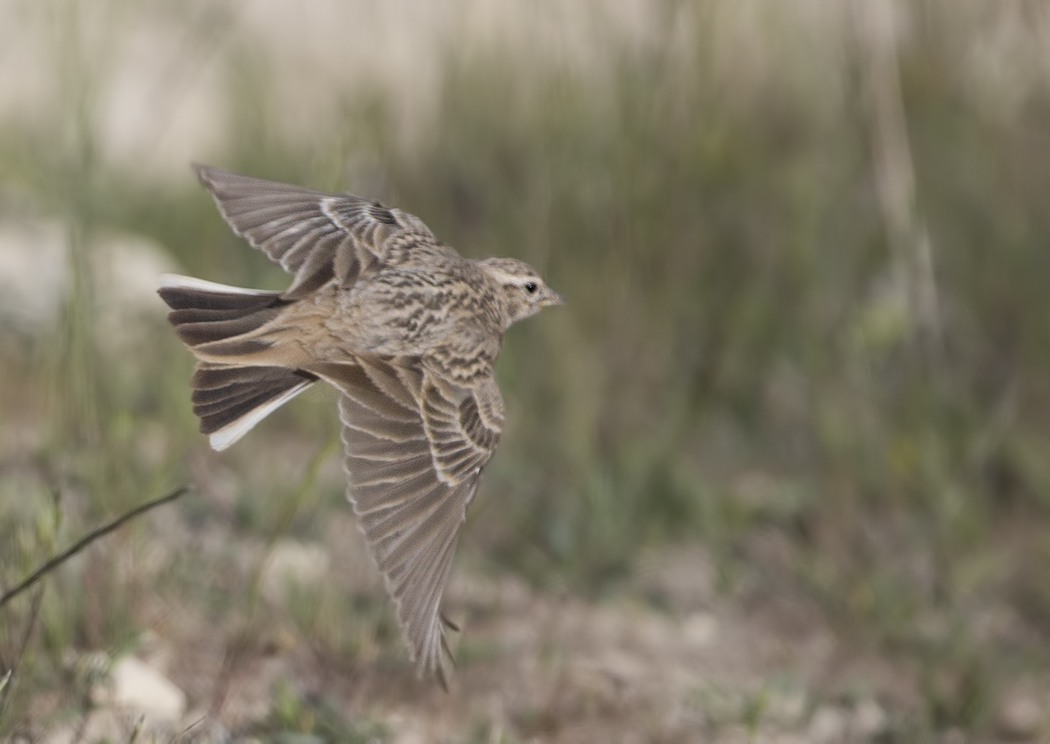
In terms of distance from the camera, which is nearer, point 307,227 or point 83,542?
point 83,542

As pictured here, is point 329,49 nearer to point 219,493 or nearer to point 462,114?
point 462,114

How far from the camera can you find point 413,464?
2.27 m


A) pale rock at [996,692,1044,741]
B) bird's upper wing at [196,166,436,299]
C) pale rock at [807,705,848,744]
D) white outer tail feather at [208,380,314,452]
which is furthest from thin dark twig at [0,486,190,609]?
pale rock at [996,692,1044,741]

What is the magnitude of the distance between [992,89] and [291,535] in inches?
127

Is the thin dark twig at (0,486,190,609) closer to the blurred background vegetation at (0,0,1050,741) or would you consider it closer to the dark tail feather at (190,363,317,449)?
the dark tail feather at (190,363,317,449)

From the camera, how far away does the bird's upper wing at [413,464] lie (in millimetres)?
2119

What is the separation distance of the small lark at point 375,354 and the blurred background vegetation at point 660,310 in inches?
6.9

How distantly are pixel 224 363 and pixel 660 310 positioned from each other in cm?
220

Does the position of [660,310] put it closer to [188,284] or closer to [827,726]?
[827,726]

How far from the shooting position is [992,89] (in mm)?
5121

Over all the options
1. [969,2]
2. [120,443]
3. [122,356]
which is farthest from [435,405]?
[969,2]

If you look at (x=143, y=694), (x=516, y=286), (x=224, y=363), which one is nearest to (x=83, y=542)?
(x=224, y=363)

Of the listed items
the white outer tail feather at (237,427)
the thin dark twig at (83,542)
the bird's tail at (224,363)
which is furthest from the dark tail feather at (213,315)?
the thin dark twig at (83,542)

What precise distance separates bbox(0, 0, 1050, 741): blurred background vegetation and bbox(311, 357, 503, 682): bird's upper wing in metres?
0.21
